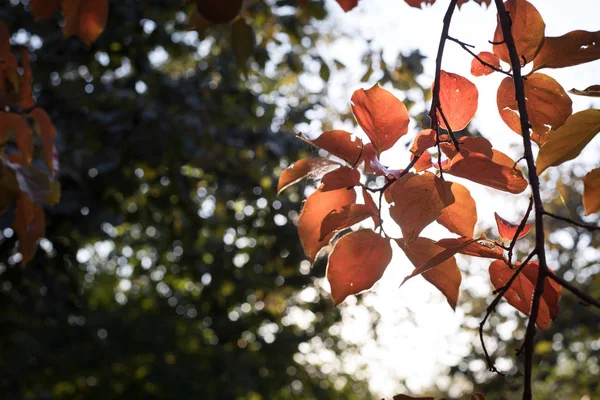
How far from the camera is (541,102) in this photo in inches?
21.0

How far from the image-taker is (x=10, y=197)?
0.80 metres

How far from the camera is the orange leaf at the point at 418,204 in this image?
448 mm

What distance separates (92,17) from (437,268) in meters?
0.55

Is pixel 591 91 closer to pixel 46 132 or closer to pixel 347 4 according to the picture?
pixel 347 4

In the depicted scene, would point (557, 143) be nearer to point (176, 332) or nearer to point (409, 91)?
point (409, 91)

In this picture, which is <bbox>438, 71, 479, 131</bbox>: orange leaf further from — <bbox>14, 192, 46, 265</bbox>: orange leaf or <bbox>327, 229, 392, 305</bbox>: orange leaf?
<bbox>14, 192, 46, 265</bbox>: orange leaf

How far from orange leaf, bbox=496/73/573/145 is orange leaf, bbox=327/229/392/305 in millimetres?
167

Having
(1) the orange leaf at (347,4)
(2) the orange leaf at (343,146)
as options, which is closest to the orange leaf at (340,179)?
(2) the orange leaf at (343,146)

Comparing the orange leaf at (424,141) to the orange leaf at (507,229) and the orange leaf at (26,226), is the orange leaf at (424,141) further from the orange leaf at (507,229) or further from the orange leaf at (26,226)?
the orange leaf at (26,226)

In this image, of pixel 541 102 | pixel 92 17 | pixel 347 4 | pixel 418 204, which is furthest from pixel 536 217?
pixel 92 17

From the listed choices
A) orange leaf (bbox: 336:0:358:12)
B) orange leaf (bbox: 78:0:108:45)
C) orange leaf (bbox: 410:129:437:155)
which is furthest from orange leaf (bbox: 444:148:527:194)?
orange leaf (bbox: 78:0:108:45)

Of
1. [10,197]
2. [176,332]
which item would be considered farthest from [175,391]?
[10,197]

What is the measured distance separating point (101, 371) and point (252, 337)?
904mm

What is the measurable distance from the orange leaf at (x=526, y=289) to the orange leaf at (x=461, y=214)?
1.5 inches
